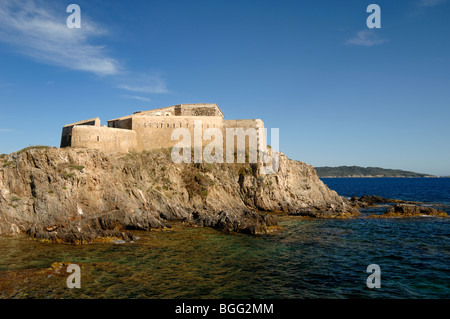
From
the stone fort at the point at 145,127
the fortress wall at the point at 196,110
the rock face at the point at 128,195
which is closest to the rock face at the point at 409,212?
the rock face at the point at 128,195

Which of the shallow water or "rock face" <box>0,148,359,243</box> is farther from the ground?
"rock face" <box>0,148,359,243</box>

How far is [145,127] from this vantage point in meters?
46.8

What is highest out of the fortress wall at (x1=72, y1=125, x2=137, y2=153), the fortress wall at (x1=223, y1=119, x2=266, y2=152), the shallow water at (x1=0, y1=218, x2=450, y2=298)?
the fortress wall at (x1=223, y1=119, x2=266, y2=152)

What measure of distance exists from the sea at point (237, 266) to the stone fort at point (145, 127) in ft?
55.8

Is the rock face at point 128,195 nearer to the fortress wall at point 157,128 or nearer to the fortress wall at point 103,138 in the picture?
the fortress wall at point 103,138

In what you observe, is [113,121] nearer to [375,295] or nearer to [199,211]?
[199,211]

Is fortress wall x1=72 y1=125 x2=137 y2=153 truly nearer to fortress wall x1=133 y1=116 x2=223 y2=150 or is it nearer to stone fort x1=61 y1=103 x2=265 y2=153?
stone fort x1=61 y1=103 x2=265 y2=153

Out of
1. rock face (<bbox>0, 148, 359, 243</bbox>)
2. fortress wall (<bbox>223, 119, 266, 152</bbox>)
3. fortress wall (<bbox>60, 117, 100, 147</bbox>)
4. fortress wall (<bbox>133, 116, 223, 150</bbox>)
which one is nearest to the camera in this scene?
rock face (<bbox>0, 148, 359, 243</bbox>)

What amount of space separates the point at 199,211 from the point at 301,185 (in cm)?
2074

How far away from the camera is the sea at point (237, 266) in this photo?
15539mm

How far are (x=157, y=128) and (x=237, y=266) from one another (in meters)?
32.3

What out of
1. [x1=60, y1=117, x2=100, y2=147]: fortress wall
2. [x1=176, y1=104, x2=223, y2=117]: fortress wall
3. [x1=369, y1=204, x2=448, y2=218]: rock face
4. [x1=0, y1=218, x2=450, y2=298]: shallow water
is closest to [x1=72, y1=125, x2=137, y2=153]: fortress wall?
[x1=60, y1=117, x2=100, y2=147]: fortress wall

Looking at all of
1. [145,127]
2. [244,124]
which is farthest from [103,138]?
[244,124]

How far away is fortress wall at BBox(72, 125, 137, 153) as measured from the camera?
1551 inches
